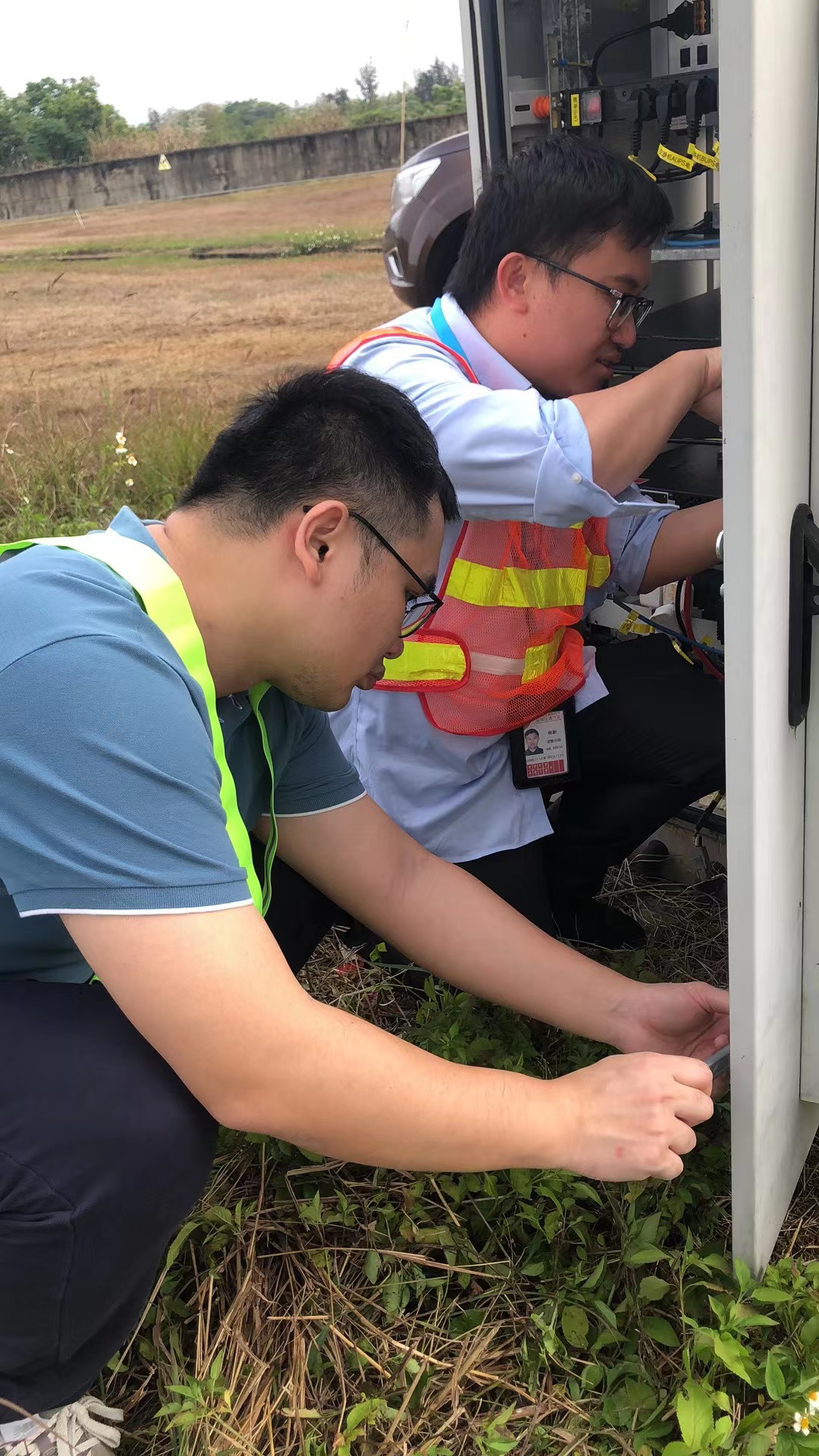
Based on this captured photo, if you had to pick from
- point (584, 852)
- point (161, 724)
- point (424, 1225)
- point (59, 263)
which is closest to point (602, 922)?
point (584, 852)

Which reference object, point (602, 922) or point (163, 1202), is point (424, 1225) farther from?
point (602, 922)

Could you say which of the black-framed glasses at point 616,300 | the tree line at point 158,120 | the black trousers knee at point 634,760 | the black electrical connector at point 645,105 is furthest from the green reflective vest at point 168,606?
the tree line at point 158,120

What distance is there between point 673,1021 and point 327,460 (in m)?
0.83

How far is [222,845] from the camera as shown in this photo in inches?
46.3

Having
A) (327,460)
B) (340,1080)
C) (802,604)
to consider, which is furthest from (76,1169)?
(802,604)

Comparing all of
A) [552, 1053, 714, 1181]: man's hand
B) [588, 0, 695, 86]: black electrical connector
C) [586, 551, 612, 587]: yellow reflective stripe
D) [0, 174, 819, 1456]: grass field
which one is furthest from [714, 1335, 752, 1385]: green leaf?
[588, 0, 695, 86]: black electrical connector

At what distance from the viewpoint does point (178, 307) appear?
9.91 metres

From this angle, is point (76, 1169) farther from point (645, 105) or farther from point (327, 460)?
point (645, 105)

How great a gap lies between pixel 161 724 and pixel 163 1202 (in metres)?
0.54

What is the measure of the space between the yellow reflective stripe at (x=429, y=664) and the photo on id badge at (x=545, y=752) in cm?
19

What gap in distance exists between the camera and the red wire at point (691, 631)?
7.18 feet

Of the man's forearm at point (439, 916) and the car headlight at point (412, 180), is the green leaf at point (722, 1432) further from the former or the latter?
the car headlight at point (412, 180)

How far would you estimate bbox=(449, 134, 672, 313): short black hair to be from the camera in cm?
179

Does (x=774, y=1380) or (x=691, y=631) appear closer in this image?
(x=774, y=1380)
